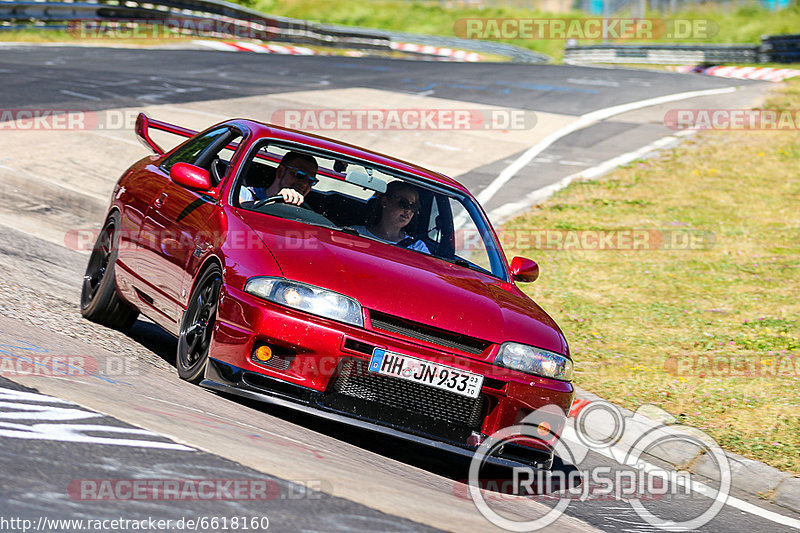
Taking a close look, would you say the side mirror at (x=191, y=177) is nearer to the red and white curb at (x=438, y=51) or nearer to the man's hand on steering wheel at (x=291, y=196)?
the man's hand on steering wheel at (x=291, y=196)

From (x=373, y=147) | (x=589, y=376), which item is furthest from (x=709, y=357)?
(x=373, y=147)

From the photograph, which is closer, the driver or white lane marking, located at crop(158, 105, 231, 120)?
the driver

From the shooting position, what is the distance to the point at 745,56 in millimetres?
36375

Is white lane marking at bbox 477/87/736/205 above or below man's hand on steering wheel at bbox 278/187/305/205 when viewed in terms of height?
below

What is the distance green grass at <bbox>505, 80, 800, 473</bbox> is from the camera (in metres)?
7.58

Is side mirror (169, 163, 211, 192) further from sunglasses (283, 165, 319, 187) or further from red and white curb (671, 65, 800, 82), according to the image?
red and white curb (671, 65, 800, 82)

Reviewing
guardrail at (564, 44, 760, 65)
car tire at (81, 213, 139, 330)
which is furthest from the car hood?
A: guardrail at (564, 44, 760, 65)

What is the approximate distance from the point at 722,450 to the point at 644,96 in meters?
19.2

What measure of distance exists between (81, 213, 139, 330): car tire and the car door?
490mm

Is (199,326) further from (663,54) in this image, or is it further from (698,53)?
(663,54)

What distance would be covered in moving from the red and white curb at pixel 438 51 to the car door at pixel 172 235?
35569 millimetres

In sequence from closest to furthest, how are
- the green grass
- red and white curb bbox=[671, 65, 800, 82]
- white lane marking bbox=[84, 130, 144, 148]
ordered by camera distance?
the green grass → white lane marking bbox=[84, 130, 144, 148] → red and white curb bbox=[671, 65, 800, 82]

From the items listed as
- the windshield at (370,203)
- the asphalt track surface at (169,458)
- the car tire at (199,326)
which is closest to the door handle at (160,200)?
the windshield at (370,203)

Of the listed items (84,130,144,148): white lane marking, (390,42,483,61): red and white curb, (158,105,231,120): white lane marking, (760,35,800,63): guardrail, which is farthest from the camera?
(390,42,483,61): red and white curb
